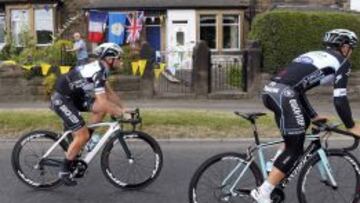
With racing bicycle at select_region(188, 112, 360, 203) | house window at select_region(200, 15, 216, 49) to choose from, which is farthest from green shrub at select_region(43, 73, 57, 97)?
house window at select_region(200, 15, 216, 49)

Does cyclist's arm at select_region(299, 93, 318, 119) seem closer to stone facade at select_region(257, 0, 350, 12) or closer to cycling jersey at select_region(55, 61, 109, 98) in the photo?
cycling jersey at select_region(55, 61, 109, 98)

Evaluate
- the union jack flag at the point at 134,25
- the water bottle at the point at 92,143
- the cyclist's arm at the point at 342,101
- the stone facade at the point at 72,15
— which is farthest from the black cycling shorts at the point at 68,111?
the stone facade at the point at 72,15

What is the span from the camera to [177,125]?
13.0m

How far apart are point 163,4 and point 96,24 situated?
316 cm

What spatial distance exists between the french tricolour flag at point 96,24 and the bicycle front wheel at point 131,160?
24.8m

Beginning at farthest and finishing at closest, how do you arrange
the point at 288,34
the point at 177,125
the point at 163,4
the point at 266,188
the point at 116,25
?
1. the point at 163,4
2. the point at 116,25
3. the point at 288,34
4. the point at 177,125
5. the point at 266,188

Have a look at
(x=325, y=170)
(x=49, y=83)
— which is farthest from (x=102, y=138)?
(x=49, y=83)

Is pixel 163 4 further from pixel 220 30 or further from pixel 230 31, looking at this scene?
pixel 230 31

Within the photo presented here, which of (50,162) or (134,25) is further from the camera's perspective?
(134,25)

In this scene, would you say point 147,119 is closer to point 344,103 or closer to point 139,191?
point 139,191

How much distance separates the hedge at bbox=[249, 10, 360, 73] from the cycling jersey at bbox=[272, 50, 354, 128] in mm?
14491

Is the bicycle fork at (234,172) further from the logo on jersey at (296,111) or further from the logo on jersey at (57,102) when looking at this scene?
the logo on jersey at (57,102)

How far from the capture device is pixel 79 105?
8297 mm

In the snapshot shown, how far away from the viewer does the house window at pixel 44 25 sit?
3347 centimetres
